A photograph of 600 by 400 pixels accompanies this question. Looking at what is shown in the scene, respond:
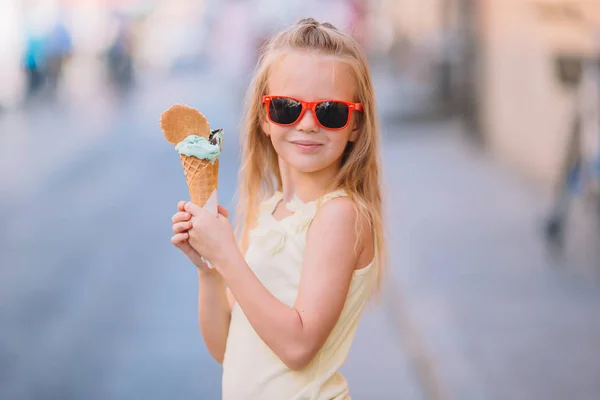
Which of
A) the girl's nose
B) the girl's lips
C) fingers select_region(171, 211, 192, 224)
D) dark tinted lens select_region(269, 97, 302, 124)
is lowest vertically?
fingers select_region(171, 211, 192, 224)

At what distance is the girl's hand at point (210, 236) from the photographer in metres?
1.85

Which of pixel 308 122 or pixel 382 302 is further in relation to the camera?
pixel 382 302

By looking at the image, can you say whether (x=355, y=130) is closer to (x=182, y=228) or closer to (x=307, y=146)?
(x=307, y=146)

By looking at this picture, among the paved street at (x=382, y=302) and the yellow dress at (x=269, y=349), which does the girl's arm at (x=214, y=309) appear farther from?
the paved street at (x=382, y=302)

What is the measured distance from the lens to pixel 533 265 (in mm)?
6887

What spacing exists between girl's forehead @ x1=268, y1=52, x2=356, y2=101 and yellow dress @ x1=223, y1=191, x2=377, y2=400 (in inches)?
9.6

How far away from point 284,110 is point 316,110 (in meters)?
0.08

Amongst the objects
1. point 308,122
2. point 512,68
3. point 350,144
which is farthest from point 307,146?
point 512,68

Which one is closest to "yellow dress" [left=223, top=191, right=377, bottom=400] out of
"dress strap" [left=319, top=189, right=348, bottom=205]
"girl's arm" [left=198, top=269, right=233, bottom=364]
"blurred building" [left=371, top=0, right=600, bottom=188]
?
"dress strap" [left=319, top=189, right=348, bottom=205]

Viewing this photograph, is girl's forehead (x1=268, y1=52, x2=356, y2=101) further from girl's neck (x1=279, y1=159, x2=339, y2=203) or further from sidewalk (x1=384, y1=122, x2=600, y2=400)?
sidewalk (x1=384, y1=122, x2=600, y2=400)

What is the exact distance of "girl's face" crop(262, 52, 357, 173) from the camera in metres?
1.95

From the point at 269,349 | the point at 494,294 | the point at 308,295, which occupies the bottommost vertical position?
the point at 494,294

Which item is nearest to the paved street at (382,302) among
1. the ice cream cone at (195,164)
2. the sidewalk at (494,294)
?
the sidewalk at (494,294)

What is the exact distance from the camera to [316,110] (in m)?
1.95
